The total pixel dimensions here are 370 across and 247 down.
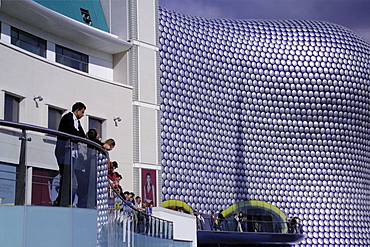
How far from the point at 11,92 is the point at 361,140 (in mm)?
20916

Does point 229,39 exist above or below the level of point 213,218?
above

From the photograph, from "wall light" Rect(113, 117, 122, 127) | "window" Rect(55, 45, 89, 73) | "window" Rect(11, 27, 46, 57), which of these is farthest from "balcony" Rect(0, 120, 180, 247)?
"wall light" Rect(113, 117, 122, 127)

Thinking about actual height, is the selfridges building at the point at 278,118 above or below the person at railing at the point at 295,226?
above

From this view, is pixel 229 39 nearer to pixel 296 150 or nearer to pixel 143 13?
pixel 296 150

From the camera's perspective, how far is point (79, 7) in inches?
794

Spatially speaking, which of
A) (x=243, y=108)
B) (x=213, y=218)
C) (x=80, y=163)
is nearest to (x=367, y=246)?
(x=243, y=108)

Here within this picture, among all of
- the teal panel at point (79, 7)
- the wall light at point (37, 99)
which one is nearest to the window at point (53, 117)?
the wall light at point (37, 99)

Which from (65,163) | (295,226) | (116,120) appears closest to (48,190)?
(65,163)

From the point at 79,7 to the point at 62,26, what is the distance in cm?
200

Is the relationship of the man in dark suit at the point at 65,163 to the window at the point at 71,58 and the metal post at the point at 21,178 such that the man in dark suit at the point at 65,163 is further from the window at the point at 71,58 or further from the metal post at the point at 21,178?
the window at the point at 71,58

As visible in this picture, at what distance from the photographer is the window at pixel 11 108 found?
15234mm

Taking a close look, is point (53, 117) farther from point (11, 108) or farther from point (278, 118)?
point (278, 118)

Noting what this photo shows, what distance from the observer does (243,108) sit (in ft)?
93.2

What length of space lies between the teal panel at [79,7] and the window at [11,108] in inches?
152
